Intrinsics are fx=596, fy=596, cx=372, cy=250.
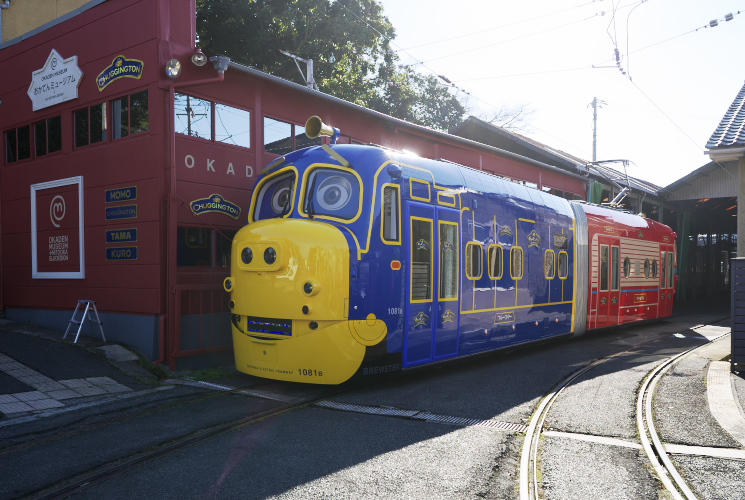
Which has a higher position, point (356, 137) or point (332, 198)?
point (356, 137)

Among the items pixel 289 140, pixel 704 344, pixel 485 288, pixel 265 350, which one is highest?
pixel 289 140

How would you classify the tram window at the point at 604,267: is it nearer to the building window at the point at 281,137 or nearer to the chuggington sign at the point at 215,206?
the building window at the point at 281,137

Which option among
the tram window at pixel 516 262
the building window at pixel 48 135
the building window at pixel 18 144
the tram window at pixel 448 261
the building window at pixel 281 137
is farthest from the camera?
the building window at pixel 18 144

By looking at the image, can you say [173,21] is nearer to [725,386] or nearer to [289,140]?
[289,140]

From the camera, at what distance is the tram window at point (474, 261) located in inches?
365

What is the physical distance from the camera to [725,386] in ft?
27.6

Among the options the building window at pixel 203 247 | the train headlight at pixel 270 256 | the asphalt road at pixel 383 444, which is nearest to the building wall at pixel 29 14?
the building window at pixel 203 247

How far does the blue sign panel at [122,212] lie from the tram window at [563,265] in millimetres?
8212

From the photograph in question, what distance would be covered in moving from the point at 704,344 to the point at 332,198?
1006 cm

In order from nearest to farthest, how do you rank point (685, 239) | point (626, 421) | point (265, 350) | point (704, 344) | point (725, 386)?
point (626, 421), point (265, 350), point (725, 386), point (704, 344), point (685, 239)

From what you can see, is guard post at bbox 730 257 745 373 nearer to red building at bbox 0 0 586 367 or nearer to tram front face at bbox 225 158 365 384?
tram front face at bbox 225 158 365 384

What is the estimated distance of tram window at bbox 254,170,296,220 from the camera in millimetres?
8133

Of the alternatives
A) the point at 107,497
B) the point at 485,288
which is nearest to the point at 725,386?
the point at 485,288

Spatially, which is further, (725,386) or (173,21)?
(173,21)
